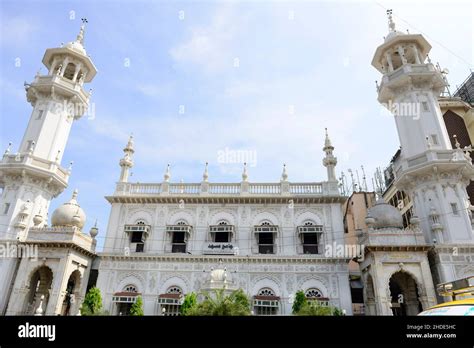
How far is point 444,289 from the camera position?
10625 mm

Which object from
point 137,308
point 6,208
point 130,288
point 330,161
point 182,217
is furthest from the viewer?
point 330,161

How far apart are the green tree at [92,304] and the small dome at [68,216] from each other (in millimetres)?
5291

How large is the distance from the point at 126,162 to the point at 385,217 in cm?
2032

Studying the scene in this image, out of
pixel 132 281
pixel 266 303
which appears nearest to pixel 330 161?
pixel 266 303

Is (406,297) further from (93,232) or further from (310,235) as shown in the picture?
(93,232)

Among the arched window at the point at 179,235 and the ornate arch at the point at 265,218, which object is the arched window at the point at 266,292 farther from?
the arched window at the point at 179,235

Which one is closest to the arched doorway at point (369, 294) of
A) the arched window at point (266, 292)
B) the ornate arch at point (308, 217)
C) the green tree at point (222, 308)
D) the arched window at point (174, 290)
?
the ornate arch at point (308, 217)

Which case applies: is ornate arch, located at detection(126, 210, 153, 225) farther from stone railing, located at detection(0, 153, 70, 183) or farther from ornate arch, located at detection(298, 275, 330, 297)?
ornate arch, located at detection(298, 275, 330, 297)

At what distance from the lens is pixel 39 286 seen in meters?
23.5

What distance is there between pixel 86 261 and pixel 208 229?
9318mm

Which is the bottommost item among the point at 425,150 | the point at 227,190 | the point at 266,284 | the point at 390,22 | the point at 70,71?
the point at 266,284

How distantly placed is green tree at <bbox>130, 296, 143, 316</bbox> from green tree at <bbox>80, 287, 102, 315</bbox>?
2.11m

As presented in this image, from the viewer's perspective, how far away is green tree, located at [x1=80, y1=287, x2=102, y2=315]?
20219mm
